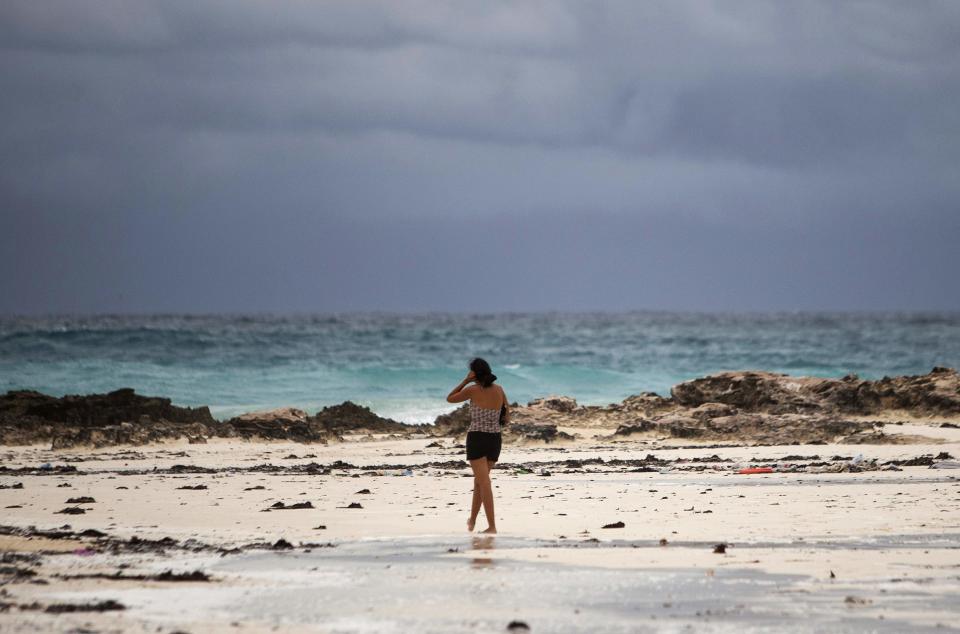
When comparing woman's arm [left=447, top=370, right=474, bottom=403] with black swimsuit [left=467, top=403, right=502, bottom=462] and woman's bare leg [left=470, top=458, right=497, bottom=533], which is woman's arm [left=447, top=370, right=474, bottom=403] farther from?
woman's bare leg [left=470, top=458, right=497, bottom=533]

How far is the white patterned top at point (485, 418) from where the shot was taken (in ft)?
32.3

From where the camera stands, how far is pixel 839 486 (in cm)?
1216

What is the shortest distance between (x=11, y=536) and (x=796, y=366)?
154 ft

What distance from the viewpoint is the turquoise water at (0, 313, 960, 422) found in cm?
3841

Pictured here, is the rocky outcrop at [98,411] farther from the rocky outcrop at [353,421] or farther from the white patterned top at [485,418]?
the white patterned top at [485,418]

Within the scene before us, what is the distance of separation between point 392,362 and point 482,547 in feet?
136

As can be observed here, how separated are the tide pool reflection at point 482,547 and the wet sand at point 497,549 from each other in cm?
2

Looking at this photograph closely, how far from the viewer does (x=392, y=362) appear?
4972 cm

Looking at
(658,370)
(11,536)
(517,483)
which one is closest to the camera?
(11,536)

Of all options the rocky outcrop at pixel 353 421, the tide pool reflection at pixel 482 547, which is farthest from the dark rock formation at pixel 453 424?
the tide pool reflection at pixel 482 547

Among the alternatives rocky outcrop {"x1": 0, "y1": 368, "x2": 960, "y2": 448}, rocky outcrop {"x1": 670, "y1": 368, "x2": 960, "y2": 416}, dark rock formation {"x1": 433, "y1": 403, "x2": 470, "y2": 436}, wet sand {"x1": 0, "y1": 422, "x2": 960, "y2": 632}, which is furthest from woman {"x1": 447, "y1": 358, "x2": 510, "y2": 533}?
rocky outcrop {"x1": 670, "y1": 368, "x2": 960, "y2": 416}

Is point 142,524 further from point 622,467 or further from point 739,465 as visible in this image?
point 739,465

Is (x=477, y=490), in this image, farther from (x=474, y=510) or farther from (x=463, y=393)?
(x=463, y=393)

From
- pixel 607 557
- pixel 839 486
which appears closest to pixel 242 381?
pixel 839 486
